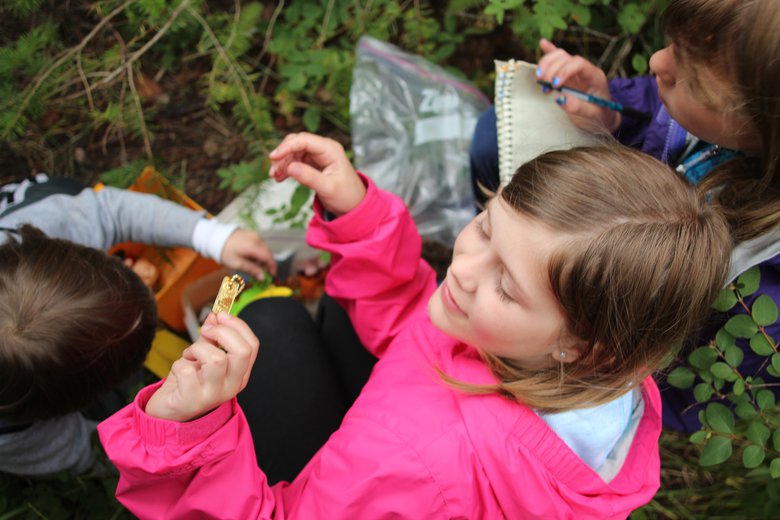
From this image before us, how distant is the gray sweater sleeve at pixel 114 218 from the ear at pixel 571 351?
114 cm

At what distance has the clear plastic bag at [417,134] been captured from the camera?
2080 mm

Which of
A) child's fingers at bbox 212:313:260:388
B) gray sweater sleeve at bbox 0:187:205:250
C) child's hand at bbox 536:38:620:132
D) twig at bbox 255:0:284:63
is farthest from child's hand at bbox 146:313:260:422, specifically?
twig at bbox 255:0:284:63

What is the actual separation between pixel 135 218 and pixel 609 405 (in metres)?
1.34

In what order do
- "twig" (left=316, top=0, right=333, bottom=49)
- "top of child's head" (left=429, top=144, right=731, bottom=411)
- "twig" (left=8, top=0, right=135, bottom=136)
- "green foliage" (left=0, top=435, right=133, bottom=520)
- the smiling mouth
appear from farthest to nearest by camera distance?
1. "twig" (left=316, top=0, right=333, bottom=49)
2. "twig" (left=8, top=0, right=135, bottom=136)
3. "green foliage" (left=0, top=435, right=133, bottom=520)
4. the smiling mouth
5. "top of child's head" (left=429, top=144, right=731, bottom=411)

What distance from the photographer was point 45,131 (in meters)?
2.20

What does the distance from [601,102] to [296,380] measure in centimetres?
106

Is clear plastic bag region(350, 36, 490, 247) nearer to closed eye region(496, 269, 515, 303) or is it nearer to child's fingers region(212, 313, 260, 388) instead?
closed eye region(496, 269, 515, 303)

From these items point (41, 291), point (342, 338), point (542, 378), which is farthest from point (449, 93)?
point (41, 291)

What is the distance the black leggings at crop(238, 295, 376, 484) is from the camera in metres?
1.34

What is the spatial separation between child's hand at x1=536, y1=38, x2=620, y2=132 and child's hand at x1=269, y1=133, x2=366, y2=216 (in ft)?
1.90

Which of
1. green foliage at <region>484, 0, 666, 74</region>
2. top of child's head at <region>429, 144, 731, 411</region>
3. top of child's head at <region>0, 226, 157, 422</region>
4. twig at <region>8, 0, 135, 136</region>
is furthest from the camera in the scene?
twig at <region>8, 0, 135, 136</region>

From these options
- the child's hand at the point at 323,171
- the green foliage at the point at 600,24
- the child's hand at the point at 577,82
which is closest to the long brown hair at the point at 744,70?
the child's hand at the point at 577,82

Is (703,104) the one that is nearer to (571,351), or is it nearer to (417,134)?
(571,351)

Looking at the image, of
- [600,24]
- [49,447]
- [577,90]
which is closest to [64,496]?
[49,447]
